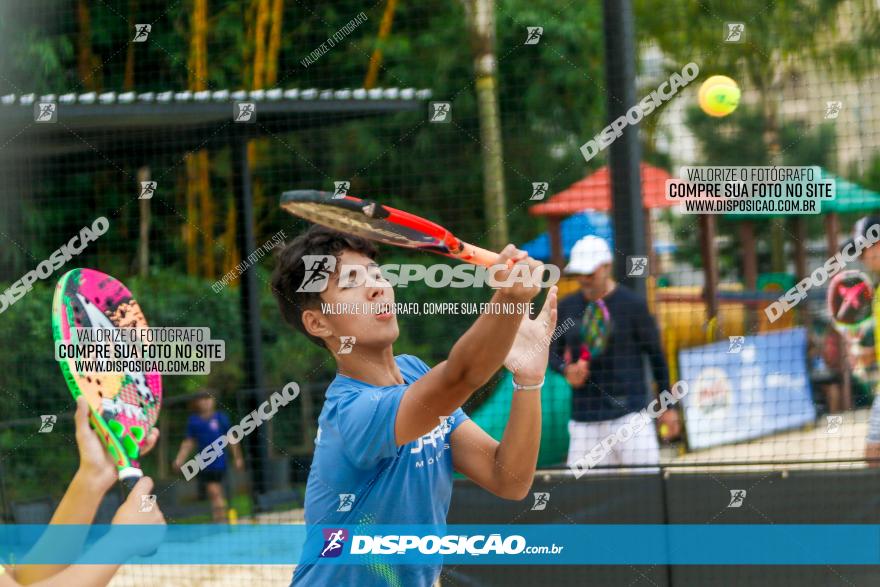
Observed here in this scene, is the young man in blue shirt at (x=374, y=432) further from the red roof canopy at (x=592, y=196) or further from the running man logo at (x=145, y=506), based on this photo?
the red roof canopy at (x=592, y=196)

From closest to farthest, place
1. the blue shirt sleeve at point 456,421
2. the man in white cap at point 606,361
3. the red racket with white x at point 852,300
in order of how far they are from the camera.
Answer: the blue shirt sleeve at point 456,421
the man in white cap at point 606,361
the red racket with white x at point 852,300

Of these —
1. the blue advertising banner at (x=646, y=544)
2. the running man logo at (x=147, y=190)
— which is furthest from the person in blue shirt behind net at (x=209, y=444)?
the blue advertising banner at (x=646, y=544)

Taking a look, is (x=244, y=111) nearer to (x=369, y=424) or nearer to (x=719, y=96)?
(x=719, y=96)

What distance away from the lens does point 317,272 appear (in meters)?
2.97

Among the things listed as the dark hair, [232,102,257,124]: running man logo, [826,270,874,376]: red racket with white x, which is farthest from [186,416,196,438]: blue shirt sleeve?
the dark hair

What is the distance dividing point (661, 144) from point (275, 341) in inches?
288

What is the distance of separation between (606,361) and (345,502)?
3.52 metres

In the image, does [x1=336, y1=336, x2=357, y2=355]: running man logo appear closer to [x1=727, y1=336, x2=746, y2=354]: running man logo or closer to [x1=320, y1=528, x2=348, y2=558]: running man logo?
[x1=320, y1=528, x2=348, y2=558]: running man logo

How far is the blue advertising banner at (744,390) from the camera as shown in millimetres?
9203

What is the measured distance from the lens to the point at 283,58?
35.3 ft

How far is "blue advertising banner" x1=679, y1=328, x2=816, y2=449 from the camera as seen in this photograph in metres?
9.20

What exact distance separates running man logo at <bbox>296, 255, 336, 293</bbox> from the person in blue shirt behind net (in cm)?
466

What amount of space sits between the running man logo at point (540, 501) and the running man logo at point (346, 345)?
83.6 inches

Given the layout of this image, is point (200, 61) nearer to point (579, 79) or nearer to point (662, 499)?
point (579, 79)
